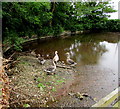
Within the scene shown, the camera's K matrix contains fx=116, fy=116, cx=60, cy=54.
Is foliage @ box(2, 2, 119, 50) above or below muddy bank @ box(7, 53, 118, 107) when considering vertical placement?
above

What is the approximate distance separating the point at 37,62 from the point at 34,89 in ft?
6.90

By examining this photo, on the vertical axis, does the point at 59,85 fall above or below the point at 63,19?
below

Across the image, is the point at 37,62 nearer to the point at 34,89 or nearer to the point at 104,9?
the point at 34,89

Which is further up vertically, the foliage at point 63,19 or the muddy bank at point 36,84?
the foliage at point 63,19

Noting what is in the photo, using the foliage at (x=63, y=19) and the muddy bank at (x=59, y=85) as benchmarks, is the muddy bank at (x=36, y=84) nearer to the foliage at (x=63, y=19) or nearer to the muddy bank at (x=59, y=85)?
the muddy bank at (x=59, y=85)

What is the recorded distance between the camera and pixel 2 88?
5.78 ft

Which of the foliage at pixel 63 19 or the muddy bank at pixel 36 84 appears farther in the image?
the foliage at pixel 63 19

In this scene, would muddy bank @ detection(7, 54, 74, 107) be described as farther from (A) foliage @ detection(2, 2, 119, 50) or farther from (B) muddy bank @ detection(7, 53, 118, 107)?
(A) foliage @ detection(2, 2, 119, 50)

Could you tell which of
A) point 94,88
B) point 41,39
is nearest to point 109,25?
point 41,39

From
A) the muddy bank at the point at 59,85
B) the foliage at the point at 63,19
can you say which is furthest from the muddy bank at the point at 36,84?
the foliage at the point at 63,19

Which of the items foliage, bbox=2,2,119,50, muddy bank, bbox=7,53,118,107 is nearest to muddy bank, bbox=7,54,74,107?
muddy bank, bbox=7,53,118,107

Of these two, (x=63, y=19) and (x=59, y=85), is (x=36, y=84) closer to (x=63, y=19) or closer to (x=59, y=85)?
(x=59, y=85)

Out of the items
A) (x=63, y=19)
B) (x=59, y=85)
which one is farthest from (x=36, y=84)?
(x=63, y=19)

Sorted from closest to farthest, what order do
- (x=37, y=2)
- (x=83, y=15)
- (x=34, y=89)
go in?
(x=34, y=89)
(x=37, y=2)
(x=83, y=15)
